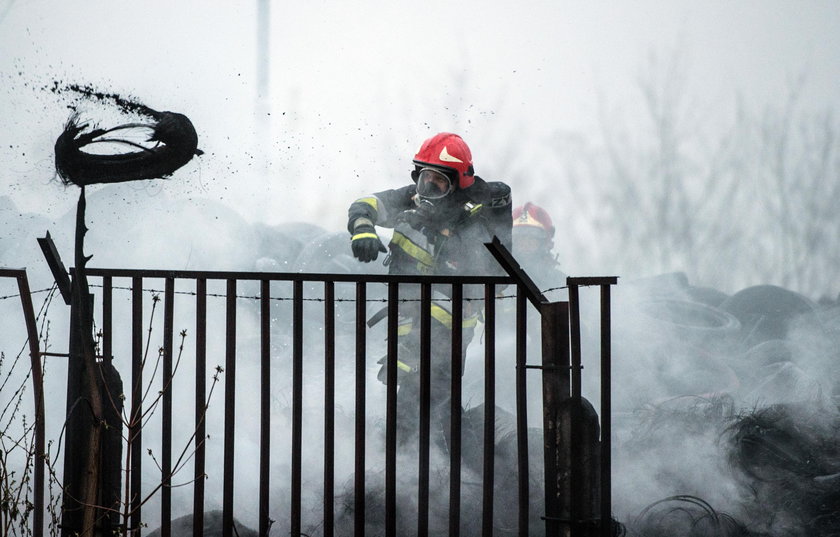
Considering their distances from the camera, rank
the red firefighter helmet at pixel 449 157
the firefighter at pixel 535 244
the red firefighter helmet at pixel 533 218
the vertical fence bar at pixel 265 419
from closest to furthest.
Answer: the vertical fence bar at pixel 265 419 < the red firefighter helmet at pixel 449 157 < the firefighter at pixel 535 244 < the red firefighter helmet at pixel 533 218

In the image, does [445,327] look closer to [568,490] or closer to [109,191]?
[568,490]

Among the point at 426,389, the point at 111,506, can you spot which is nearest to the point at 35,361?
the point at 111,506

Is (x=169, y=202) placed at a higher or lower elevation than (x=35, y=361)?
higher

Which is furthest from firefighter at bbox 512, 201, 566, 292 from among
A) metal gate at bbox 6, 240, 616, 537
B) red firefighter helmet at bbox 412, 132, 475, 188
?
metal gate at bbox 6, 240, 616, 537

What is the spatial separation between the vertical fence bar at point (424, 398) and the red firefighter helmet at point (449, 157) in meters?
1.46

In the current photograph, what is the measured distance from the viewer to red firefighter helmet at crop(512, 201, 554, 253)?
6.85 m

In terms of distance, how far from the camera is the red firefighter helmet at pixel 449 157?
4.99 metres

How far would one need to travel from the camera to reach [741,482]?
504 centimetres

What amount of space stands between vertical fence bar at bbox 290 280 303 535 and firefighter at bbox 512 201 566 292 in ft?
10.7

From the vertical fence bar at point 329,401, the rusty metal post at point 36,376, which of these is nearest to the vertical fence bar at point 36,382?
the rusty metal post at point 36,376

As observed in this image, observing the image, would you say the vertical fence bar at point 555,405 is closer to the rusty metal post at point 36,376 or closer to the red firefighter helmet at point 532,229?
the rusty metal post at point 36,376

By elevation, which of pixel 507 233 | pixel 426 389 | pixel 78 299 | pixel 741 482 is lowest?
pixel 741 482

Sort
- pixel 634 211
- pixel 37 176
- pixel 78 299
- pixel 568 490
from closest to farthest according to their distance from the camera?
pixel 568 490
pixel 78 299
pixel 37 176
pixel 634 211

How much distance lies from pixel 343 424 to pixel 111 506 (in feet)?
6.72
